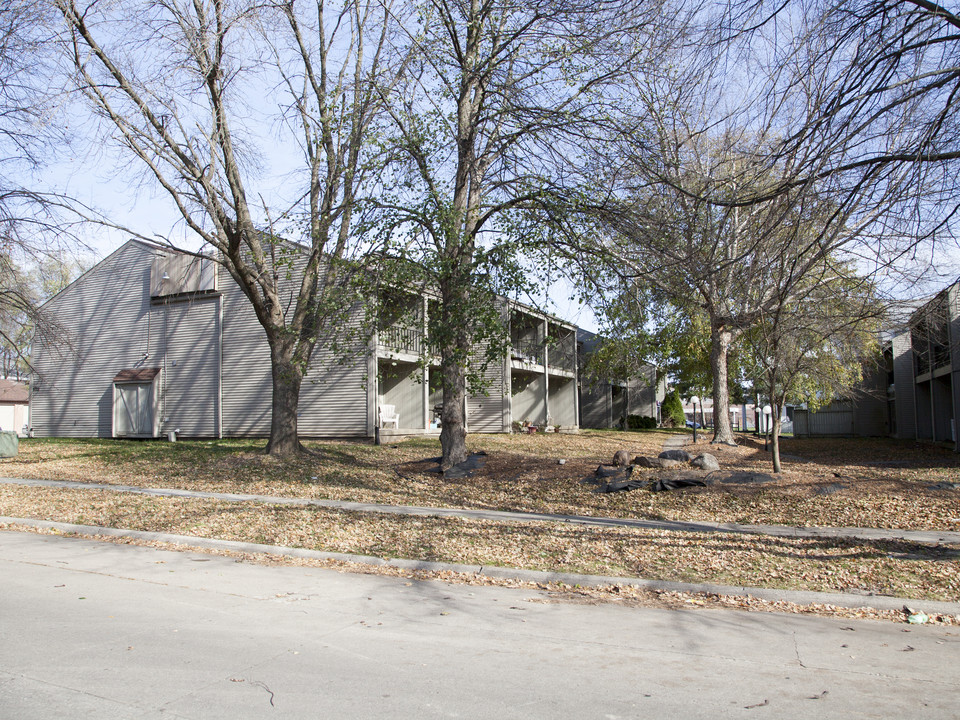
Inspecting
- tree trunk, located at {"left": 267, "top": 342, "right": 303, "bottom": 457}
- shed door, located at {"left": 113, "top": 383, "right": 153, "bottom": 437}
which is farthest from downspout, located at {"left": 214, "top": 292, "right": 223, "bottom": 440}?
tree trunk, located at {"left": 267, "top": 342, "right": 303, "bottom": 457}

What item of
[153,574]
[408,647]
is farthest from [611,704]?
[153,574]

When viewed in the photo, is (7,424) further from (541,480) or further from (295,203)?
(541,480)

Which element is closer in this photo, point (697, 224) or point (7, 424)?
point (697, 224)

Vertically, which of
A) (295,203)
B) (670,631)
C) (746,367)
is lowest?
(670,631)

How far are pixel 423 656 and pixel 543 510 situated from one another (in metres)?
6.84

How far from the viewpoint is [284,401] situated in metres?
18.0

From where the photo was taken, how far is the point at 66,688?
15.0ft

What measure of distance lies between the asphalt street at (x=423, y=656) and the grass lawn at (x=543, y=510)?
1297 mm

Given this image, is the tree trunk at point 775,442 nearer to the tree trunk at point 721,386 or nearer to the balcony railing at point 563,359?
the tree trunk at point 721,386

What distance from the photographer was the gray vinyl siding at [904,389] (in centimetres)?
3481

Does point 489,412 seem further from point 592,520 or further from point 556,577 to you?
point 556,577

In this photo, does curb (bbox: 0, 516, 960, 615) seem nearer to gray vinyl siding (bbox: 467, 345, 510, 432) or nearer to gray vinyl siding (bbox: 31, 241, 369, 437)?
gray vinyl siding (bbox: 31, 241, 369, 437)

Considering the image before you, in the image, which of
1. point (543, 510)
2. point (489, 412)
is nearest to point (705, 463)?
point (543, 510)

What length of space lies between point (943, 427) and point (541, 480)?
69.2ft
